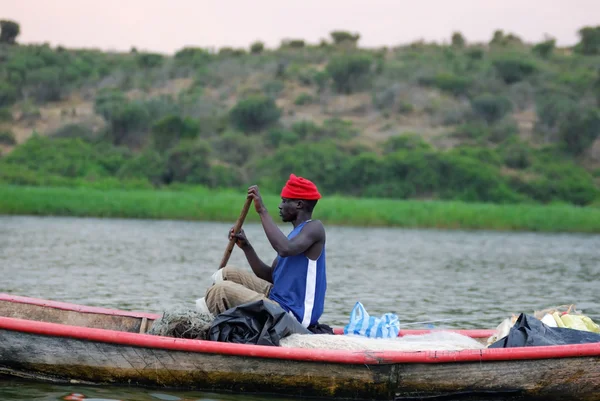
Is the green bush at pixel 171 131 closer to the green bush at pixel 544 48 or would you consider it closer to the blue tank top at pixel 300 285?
the blue tank top at pixel 300 285

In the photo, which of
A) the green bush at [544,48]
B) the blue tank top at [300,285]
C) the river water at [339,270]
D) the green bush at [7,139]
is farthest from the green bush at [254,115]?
the blue tank top at [300,285]

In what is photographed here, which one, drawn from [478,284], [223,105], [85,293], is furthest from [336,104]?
[85,293]

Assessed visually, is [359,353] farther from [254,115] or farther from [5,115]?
[5,115]

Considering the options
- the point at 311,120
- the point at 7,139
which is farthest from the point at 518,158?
the point at 7,139

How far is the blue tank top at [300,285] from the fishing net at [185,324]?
0.56m

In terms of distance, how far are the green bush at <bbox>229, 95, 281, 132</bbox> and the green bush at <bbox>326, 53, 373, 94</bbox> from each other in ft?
24.3

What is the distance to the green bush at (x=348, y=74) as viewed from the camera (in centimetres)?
4491

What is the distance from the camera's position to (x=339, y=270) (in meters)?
15.9

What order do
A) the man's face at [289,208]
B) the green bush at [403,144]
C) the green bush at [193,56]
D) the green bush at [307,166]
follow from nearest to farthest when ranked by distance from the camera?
the man's face at [289,208]
the green bush at [307,166]
the green bush at [403,144]
the green bush at [193,56]

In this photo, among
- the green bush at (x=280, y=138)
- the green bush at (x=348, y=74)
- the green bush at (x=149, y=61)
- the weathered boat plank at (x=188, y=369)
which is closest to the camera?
the weathered boat plank at (x=188, y=369)

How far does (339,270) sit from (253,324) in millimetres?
9341

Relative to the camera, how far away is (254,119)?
38.1m

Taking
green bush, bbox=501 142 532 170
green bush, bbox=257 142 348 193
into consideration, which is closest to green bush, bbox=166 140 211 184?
green bush, bbox=257 142 348 193

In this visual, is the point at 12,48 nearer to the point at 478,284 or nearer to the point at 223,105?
the point at 223,105
